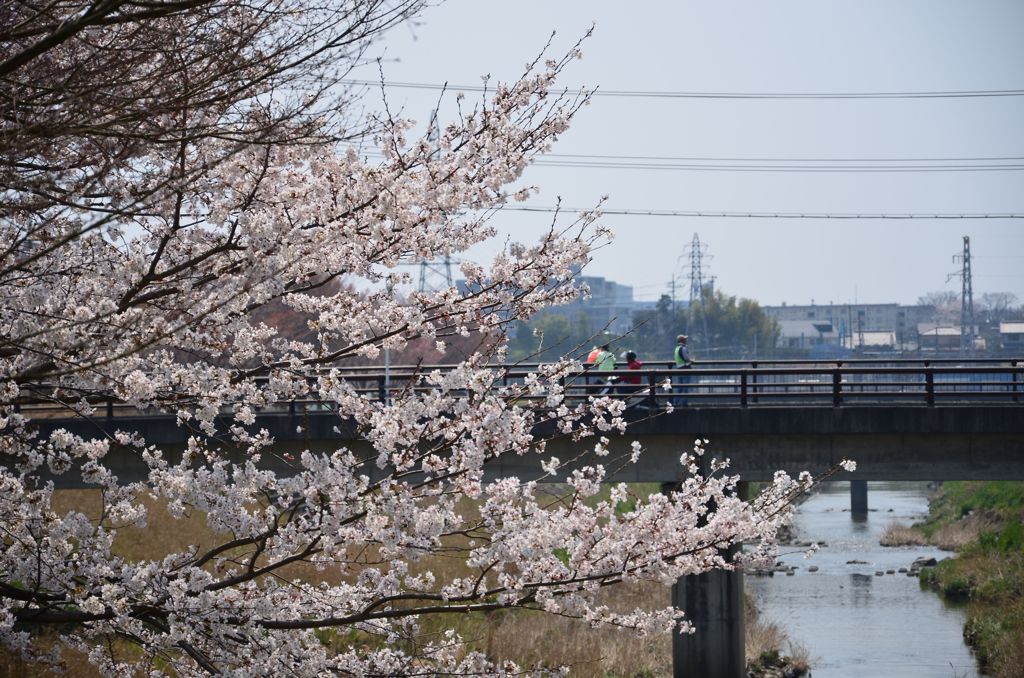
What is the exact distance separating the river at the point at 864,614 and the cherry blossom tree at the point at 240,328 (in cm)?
1544

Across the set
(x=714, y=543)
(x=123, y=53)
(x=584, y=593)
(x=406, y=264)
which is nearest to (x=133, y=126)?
(x=123, y=53)

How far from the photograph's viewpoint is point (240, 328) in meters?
6.98

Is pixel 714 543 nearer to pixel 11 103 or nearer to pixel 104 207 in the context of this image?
pixel 104 207

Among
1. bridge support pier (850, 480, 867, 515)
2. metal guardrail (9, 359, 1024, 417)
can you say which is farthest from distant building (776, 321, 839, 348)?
metal guardrail (9, 359, 1024, 417)

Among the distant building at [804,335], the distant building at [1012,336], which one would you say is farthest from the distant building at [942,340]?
the distant building at [804,335]

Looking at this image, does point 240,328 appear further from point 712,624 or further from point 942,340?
point 942,340

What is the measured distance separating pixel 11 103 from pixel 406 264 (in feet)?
8.48

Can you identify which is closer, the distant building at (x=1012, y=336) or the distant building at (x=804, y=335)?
the distant building at (x=1012, y=336)

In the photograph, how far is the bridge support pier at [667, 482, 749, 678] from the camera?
18.1 m

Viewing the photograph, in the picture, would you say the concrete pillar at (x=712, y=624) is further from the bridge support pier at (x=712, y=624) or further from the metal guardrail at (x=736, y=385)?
the metal guardrail at (x=736, y=385)

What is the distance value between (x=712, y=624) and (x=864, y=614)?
12.0 m

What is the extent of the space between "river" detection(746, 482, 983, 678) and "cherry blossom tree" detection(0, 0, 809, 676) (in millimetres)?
15440

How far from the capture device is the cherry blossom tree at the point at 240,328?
20.1 ft

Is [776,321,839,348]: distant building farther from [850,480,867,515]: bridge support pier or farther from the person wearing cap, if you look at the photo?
the person wearing cap
